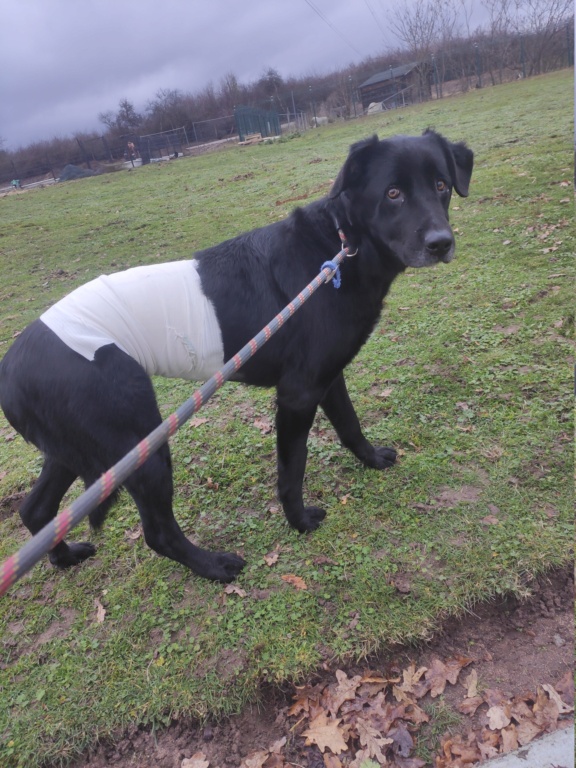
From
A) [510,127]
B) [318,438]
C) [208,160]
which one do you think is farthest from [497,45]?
[318,438]

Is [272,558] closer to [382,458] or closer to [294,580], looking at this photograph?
[294,580]

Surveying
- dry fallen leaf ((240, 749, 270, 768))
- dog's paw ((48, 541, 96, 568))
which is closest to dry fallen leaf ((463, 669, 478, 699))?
dry fallen leaf ((240, 749, 270, 768))

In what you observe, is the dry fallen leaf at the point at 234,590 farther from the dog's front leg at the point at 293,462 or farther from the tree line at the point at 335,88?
the tree line at the point at 335,88

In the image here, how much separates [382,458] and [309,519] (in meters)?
0.66

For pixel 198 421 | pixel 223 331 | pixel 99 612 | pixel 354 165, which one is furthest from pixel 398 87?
pixel 99 612

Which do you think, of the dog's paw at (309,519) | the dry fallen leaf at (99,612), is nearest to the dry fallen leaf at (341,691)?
the dog's paw at (309,519)

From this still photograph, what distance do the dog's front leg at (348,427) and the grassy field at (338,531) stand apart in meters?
0.09

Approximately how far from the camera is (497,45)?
32.1 metres

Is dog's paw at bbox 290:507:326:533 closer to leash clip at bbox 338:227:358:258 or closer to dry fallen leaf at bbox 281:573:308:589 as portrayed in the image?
dry fallen leaf at bbox 281:573:308:589

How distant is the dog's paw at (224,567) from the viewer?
2666 mm

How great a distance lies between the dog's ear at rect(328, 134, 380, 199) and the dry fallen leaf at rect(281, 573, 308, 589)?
1988 millimetres

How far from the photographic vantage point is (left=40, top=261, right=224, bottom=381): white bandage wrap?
7.43 ft

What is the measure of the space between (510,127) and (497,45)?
25.5 metres

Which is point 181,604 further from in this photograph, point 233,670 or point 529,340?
point 529,340
